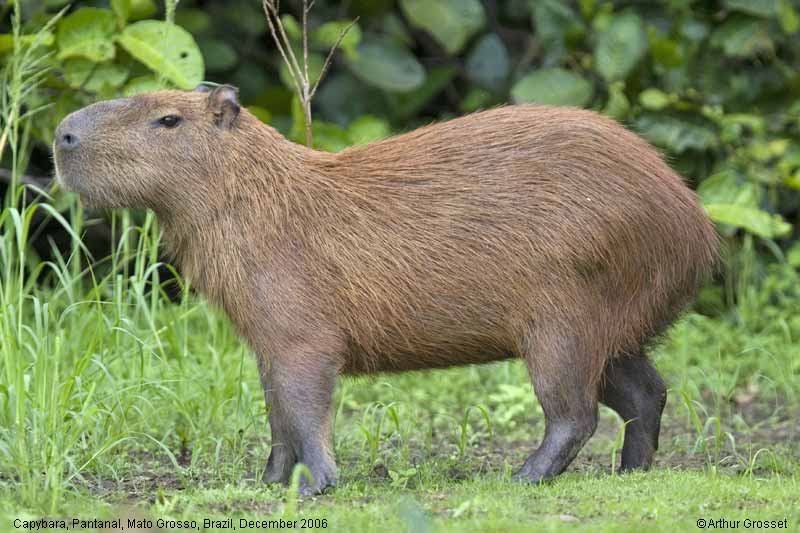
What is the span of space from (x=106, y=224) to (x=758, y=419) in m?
4.03

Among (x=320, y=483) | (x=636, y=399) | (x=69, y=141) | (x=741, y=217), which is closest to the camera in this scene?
(x=320, y=483)

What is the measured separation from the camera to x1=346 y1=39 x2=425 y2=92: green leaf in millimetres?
7711

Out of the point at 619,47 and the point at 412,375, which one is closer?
the point at 412,375

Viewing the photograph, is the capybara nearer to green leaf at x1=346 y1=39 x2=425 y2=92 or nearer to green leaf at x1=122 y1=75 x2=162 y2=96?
green leaf at x1=122 y1=75 x2=162 y2=96

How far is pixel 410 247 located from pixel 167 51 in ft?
7.25

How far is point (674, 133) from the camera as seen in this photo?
7855mm

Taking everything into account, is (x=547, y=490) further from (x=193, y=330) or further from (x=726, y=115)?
(x=726, y=115)

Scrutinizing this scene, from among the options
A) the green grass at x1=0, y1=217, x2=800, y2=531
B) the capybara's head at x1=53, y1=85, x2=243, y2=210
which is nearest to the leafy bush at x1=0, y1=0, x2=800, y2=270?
the green grass at x1=0, y1=217, x2=800, y2=531

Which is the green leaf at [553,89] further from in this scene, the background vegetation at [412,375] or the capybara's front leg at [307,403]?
the capybara's front leg at [307,403]

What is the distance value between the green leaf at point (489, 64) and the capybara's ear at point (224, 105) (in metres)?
3.52

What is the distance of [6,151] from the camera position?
7629 mm

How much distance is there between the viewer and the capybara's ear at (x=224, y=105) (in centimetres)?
489

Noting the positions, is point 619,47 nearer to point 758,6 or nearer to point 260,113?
point 758,6

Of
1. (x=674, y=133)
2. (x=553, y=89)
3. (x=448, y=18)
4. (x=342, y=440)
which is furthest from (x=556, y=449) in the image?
(x=448, y=18)
